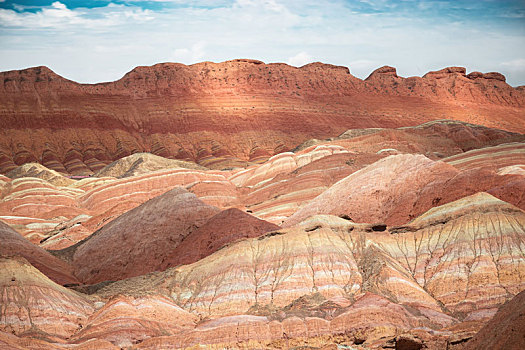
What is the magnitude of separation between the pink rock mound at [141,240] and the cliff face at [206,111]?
194ft

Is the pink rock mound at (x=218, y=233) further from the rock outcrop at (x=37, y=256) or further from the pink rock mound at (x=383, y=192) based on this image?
the rock outcrop at (x=37, y=256)

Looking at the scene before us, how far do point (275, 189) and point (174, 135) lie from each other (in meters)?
60.8

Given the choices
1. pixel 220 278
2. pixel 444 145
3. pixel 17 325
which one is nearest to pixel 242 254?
pixel 220 278

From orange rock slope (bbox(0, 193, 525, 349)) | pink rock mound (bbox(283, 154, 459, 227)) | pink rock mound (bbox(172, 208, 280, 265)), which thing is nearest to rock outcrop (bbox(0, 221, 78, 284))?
orange rock slope (bbox(0, 193, 525, 349))

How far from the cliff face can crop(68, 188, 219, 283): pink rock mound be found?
194 feet

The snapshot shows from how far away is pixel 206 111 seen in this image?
11906cm

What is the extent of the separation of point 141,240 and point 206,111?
3162 inches

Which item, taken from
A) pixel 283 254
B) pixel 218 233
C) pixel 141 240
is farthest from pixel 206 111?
pixel 283 254

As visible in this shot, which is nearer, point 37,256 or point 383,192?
point 37,256

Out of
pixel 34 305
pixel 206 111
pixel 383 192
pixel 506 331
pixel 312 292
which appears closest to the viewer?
pixel 506 331

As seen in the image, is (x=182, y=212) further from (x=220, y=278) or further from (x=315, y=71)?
(x=315, y=71)

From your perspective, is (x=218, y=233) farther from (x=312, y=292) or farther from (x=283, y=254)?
(x=312, y=292)

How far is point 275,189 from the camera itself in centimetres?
5500

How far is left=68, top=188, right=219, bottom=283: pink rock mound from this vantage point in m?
38.6
